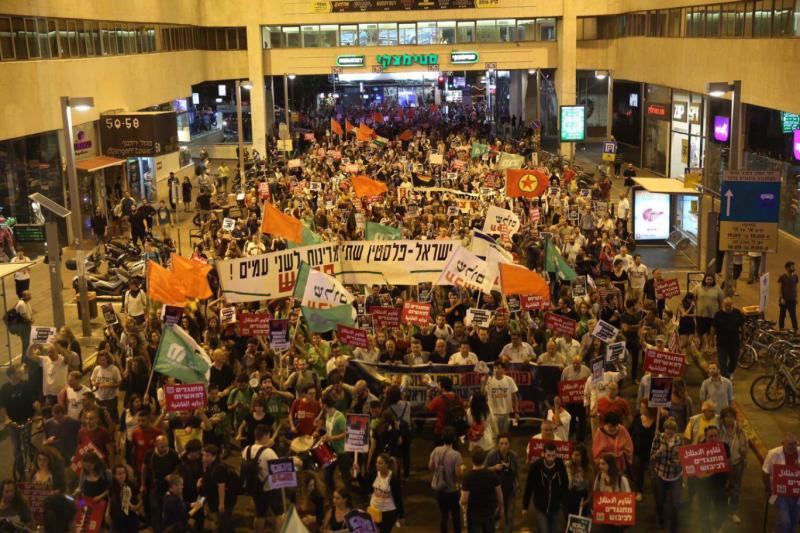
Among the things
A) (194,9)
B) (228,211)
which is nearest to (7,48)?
(228,211)

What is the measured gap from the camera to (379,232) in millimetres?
20734

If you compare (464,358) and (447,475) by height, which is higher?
(464,358)

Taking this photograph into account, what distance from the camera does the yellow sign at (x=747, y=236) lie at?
19156mm

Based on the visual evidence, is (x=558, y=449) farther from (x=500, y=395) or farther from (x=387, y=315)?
(x=387, y=315)

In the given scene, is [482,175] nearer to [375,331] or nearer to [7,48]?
[7,48]

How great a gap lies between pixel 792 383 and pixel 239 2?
42191mm

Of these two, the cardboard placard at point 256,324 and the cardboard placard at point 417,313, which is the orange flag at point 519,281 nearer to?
the cardboard placard at point 417,313

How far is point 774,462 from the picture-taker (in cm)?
1118

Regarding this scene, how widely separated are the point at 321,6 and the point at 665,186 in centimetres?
2908

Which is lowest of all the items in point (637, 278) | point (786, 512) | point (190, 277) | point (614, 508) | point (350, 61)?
point (637, 278)

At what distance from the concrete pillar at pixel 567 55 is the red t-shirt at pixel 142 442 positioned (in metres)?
42.3

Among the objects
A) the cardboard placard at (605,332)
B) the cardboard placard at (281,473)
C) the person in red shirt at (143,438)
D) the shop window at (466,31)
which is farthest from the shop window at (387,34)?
the cardboard placard at (281,473)

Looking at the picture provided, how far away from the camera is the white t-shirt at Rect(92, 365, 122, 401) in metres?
A: 14.5

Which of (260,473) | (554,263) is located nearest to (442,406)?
(260,473)
